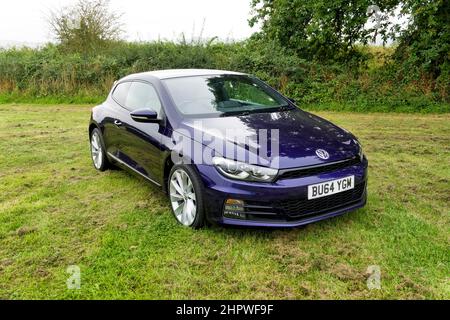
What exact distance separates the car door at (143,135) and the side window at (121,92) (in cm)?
9

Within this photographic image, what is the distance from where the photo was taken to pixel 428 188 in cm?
485

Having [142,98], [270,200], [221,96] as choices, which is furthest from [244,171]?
[142,98]

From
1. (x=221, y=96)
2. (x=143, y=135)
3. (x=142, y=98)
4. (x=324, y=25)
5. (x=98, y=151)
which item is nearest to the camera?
A: (x=143, y=135)

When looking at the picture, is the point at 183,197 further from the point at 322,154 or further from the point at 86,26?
the point at 86,26

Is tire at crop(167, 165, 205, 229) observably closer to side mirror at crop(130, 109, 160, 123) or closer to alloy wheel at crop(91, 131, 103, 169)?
side mirror at crop(130, 109, 160, 123)

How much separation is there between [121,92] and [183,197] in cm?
216

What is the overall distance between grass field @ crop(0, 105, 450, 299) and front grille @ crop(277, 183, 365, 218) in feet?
0.94

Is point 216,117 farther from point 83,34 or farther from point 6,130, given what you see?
point 83,34

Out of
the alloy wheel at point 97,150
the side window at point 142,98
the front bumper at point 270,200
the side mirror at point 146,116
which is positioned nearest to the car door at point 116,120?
the side window at point 142,98

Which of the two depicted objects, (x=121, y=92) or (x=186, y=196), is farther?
(x=121, y=92)

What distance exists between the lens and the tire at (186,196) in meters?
3.58

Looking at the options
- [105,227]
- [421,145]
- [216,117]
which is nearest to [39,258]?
[105,227]

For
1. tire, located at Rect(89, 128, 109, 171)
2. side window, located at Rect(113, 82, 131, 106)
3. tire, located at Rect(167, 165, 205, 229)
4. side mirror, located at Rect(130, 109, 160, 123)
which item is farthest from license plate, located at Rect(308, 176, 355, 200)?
tire, located at Rect(89, 128, 109, 171)

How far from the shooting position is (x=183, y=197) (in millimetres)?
3863
